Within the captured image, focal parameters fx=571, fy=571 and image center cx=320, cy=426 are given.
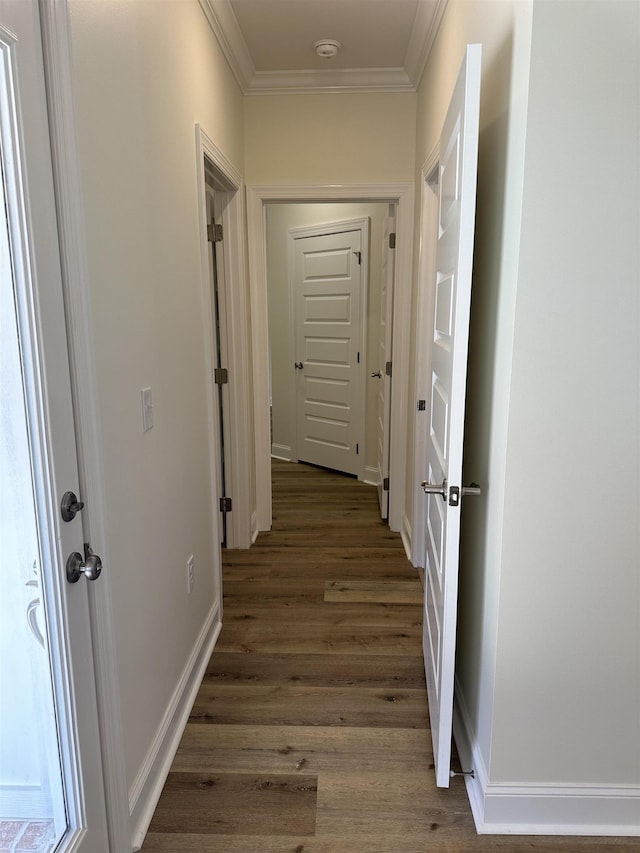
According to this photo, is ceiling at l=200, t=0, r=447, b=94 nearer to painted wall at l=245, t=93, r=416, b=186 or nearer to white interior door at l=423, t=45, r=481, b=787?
painted wall at l=245, t=93, r=416, b=186

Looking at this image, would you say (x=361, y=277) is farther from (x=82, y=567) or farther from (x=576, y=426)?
(x=82, y=567)

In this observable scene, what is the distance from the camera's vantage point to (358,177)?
10.8 ft

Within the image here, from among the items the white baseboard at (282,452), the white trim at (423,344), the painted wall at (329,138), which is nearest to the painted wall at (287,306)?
the white baseboard at (282,452)

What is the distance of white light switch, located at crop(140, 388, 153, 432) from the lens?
63.7 inches

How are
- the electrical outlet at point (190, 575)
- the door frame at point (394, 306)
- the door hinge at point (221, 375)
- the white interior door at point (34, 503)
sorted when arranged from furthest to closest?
1. the door frame at point (394, 306)
2. the door hinge at point (221, 375)
3. the electrical outlet at point (190, 575)
4. the white interior door at point (34, 503)

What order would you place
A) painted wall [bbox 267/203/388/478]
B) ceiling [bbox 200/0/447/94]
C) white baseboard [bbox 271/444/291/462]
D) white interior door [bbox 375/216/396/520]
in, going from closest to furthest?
1. ceiling [bbox 200/0/447/94]
2. white interior door [bbox 375/216/396/520]
3. painted wall [bbox 267/203/388/478]
4. white baseboard [bbox 271/444/291/462]

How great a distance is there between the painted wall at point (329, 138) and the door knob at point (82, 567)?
106 inches

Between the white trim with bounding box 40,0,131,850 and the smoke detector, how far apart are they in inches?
80.3

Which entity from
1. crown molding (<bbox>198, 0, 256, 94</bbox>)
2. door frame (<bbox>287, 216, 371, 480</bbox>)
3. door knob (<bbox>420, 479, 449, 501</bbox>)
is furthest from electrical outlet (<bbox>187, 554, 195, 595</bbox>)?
door frame (<bbox>287, 216, 371, 480</bbox>)

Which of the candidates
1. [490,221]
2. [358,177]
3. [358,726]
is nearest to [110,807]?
[358,726]

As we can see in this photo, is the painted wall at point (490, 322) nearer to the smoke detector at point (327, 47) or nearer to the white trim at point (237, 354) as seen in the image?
the smoke detector at point (327, 47)

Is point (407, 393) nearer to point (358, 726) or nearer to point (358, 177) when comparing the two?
point (358, 177)

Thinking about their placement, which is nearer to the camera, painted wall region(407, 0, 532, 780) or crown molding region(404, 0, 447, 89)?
painted wall region(407, 0, 532, 780)

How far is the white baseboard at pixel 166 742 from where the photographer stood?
1.55 meters
